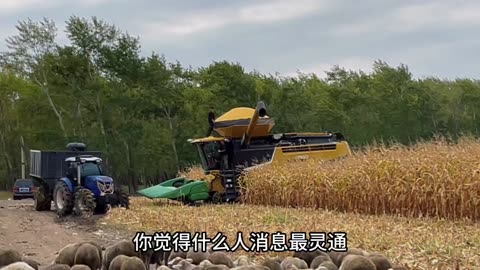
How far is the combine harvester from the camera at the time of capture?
1570cm

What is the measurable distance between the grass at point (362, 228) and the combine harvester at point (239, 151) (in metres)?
2.49

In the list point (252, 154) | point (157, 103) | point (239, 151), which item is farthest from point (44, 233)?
point (157, 103)

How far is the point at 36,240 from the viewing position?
1070 centimetres

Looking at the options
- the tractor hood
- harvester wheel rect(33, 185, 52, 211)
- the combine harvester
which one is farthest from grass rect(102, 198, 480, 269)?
harvester wheel rect(33, 185, 52, 211)

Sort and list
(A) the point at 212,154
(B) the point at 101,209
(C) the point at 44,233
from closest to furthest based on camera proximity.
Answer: (C) the point at 44,233
(B) the point at 101,209
(A) the point at 212,154

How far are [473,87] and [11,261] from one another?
119 feet

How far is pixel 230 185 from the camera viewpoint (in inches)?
620

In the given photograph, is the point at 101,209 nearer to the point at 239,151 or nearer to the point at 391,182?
the point at 239,151

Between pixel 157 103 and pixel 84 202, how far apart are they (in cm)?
2027

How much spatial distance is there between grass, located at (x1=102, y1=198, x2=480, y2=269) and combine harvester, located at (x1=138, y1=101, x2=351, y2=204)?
2494 millimetres

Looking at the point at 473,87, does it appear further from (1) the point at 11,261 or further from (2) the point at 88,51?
(1) the point at 11,261

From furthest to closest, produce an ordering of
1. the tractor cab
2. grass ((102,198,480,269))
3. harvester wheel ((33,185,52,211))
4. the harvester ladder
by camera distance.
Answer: harvester wheel ((33,185,52,211)), the harvester ladder, the tractor cab, grass ((102,198,480,269))

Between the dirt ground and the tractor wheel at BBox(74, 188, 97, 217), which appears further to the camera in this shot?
the tractor wheel at BBox(74, 188, 97, 217)

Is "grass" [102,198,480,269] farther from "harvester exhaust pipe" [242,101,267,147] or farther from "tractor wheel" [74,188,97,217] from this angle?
"harvester exhaust pipe" [242,101,267,147]
